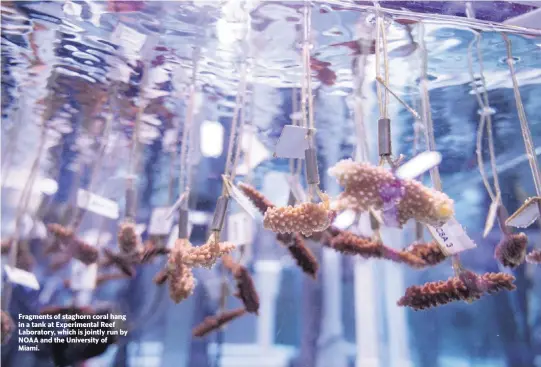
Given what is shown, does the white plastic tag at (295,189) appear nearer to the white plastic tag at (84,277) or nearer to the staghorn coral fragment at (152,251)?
the staghorn coral fragment at (152,251)

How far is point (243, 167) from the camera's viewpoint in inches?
141

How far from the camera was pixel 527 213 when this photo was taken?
1123 millimetres

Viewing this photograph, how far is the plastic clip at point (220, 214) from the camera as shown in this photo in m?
1.12

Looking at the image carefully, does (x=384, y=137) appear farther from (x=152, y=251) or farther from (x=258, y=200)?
(x=152, y=251)

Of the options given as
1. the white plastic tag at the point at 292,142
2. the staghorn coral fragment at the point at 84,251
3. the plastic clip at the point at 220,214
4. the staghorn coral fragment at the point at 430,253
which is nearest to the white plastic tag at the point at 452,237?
the staghorn coral fragment at the point at 430,253

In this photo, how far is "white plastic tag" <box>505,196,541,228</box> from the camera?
1098 millimetres

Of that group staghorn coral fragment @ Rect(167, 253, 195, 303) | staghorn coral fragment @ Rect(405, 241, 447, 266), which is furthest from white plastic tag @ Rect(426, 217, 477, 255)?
staghorn coral fragment @ Rect(167, 253, 195, 303)

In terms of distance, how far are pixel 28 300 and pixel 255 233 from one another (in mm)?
1980

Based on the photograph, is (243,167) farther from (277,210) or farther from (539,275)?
(539,275)

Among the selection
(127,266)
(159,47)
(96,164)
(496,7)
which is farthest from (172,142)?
(496,7)

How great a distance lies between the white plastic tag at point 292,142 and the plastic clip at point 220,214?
25 cm

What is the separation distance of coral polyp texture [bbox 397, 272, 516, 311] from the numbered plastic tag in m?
0.50

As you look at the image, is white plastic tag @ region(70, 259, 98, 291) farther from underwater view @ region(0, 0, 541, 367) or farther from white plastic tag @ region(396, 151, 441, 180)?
white plastic tag @ region(396, 151, 441, 180)

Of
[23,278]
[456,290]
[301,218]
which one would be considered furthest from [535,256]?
[23,278]
